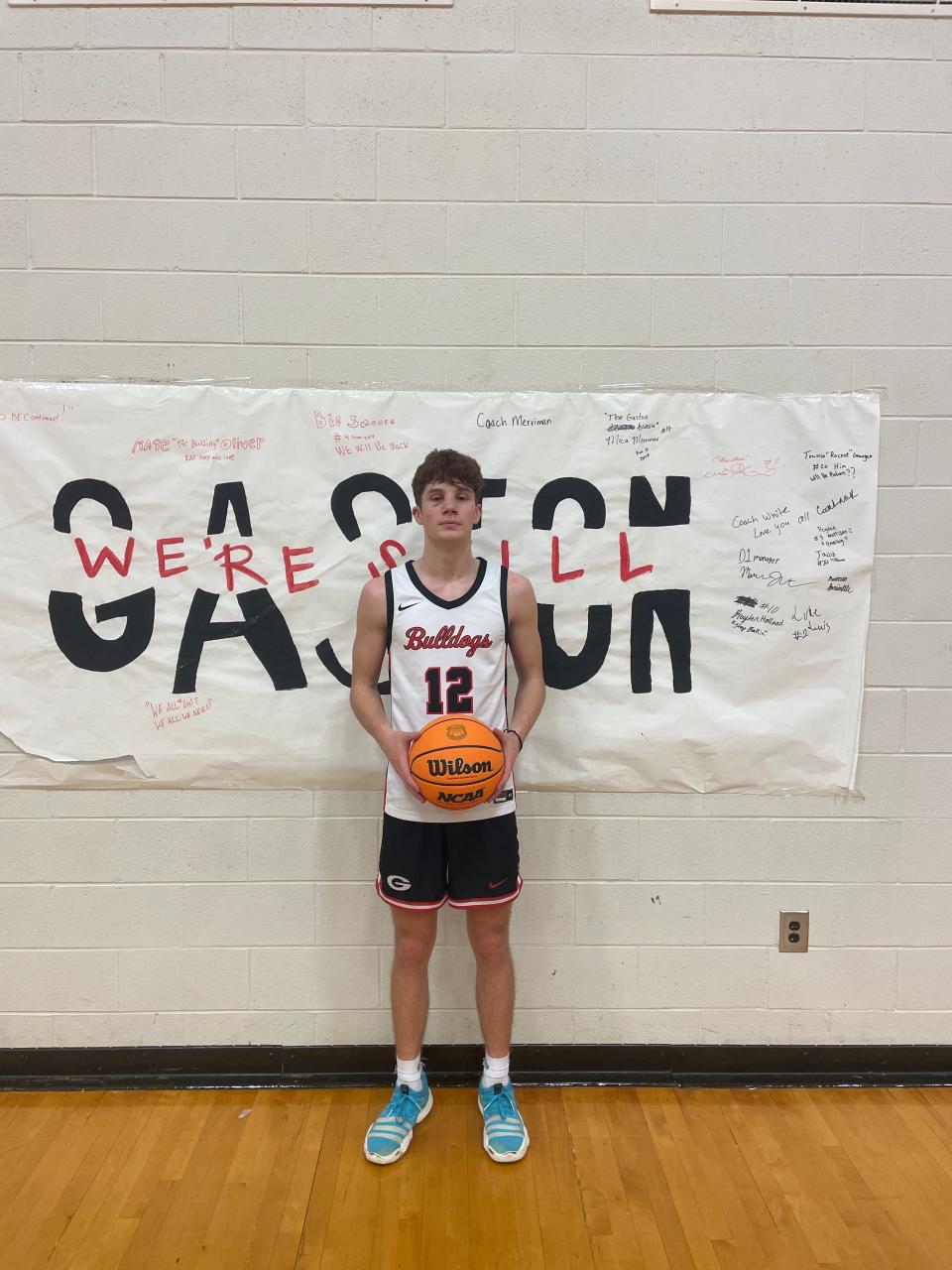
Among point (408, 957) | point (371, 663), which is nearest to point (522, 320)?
point (371, 663)

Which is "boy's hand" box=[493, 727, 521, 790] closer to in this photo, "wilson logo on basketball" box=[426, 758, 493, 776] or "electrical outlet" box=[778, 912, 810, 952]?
"wilson logo on basketball" box=[426, 758, 493, 776]

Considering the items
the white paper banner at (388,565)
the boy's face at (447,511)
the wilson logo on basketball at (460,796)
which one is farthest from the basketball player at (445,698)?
the white paper banner at (388,565)

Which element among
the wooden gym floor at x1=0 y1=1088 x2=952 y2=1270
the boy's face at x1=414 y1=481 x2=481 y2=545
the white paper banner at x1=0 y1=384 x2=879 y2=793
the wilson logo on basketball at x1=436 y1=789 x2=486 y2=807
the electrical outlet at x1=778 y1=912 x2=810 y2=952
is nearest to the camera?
the wooden gym floor at x1=0 y1=1088 x2=952 y2=1270

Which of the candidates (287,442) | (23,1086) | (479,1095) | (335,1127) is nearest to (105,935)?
(23,1086)

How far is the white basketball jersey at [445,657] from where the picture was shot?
6.84 ft

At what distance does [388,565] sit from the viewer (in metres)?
2.32

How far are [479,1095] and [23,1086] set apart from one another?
1298mm

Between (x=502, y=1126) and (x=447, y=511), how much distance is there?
1.55m

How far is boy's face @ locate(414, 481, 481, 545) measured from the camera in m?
2.05

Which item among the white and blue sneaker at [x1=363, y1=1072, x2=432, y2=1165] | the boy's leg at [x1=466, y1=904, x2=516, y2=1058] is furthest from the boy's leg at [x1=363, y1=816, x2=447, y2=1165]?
the boy's leg at [x1=466, y1=904, x2=516, y2=1058]

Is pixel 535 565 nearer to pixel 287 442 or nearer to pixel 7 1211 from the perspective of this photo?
pixel 287 442

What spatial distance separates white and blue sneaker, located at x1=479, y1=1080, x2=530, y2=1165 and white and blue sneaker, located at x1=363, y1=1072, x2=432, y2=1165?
160 millimetres

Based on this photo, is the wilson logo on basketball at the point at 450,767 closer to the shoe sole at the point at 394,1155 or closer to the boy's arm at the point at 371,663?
the boy's arm at the point at 371,663

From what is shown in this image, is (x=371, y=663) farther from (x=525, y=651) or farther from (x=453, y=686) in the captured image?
(x=525, y=651)
